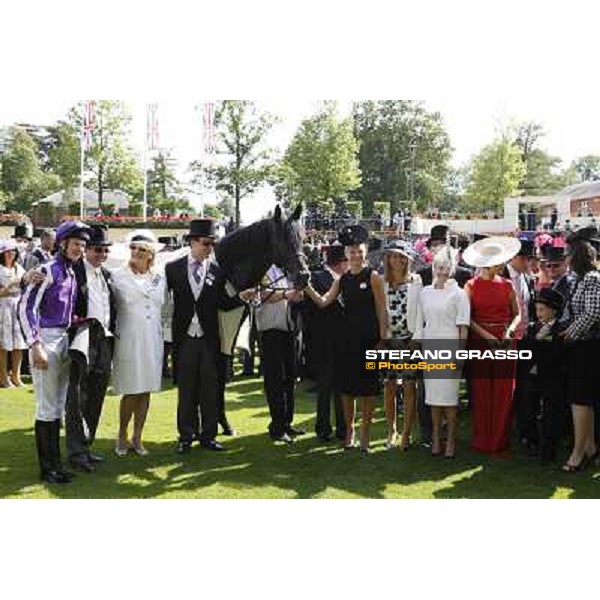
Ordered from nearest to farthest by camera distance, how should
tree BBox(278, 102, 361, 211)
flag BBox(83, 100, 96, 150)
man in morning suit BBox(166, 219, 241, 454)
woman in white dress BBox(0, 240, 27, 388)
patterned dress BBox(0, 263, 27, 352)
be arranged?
1. flag BBox(83, 100, 96, 150)
2. tree BBox(278, 102, 361, 211)
3. man in morning suit BBox(166, 219, 241, 454)
4. woman in white dress BBox(0, 240, 27, 388)
5. patterned dress BBox(0, 263, 27, 352)

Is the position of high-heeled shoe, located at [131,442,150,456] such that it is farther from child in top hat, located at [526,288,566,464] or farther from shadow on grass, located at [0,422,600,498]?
child in top hat, located at [526,288,566,464]

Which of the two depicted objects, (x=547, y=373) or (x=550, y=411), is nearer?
(x=547, y=373)

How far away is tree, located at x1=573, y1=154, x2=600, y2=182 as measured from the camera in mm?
5762

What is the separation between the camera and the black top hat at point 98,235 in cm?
604

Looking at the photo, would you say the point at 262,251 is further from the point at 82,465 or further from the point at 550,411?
the point at 550,411

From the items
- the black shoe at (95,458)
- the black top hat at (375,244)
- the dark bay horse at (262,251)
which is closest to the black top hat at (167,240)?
the dark bay horse at (262,251)

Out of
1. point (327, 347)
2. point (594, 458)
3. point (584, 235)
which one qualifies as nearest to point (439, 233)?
point (584, 235)

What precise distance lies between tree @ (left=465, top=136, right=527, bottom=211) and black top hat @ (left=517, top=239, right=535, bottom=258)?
0.62 meters

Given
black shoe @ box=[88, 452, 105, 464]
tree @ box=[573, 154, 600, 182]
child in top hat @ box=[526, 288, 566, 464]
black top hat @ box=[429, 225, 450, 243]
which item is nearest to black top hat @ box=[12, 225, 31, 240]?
black shoe @ box=[88, 452, 105, 464]

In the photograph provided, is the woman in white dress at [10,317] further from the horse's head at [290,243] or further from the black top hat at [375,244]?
the black top hat at [375,244]

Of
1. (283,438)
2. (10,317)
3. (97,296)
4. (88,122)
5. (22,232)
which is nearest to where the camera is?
(88,122)

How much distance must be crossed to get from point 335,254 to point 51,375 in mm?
2558

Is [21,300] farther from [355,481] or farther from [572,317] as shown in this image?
[572,317]

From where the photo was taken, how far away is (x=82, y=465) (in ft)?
20.2
